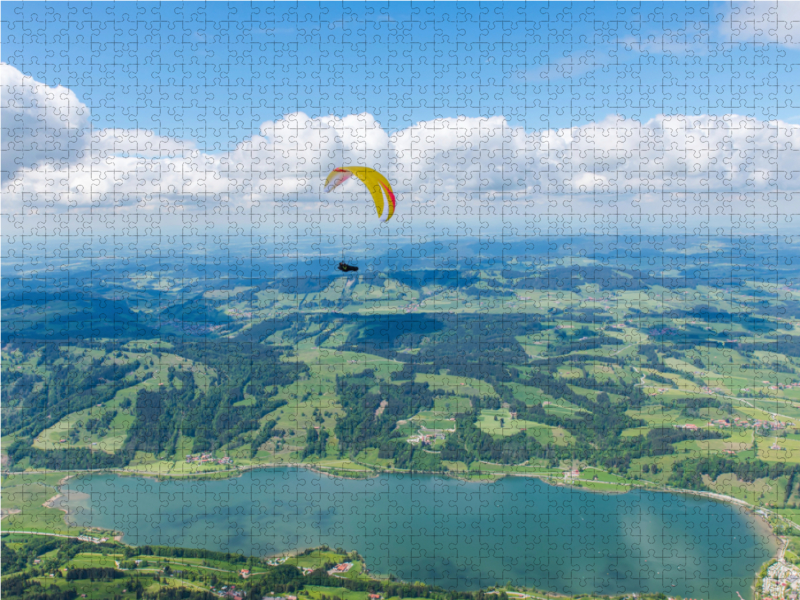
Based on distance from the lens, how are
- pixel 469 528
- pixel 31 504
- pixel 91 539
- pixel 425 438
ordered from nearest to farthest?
pixel 469 528 → pixel 91 539 → pixel 31 504 → pixel 425 438

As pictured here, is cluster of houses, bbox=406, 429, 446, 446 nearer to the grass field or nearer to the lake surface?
the lake surface

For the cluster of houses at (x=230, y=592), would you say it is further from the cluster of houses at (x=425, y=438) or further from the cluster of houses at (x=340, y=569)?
the cluster of houses at (x=425, y=438)

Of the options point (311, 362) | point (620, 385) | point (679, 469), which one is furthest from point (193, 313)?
point (679, 469)

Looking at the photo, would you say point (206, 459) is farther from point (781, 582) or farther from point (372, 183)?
point (781, 582)

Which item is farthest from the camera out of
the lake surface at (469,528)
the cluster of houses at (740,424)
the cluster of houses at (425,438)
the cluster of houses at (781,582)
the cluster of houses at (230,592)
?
the cluster of houses at (740,424)

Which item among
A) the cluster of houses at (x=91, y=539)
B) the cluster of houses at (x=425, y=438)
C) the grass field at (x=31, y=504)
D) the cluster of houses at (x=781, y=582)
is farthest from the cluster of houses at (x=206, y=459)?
the cluster of houses at (x=781, y=582)

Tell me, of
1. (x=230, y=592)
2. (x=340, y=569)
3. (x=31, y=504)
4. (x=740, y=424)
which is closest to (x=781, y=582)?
(x=740, y=424)

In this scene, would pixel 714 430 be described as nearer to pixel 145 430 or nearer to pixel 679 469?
pixel 679 469
